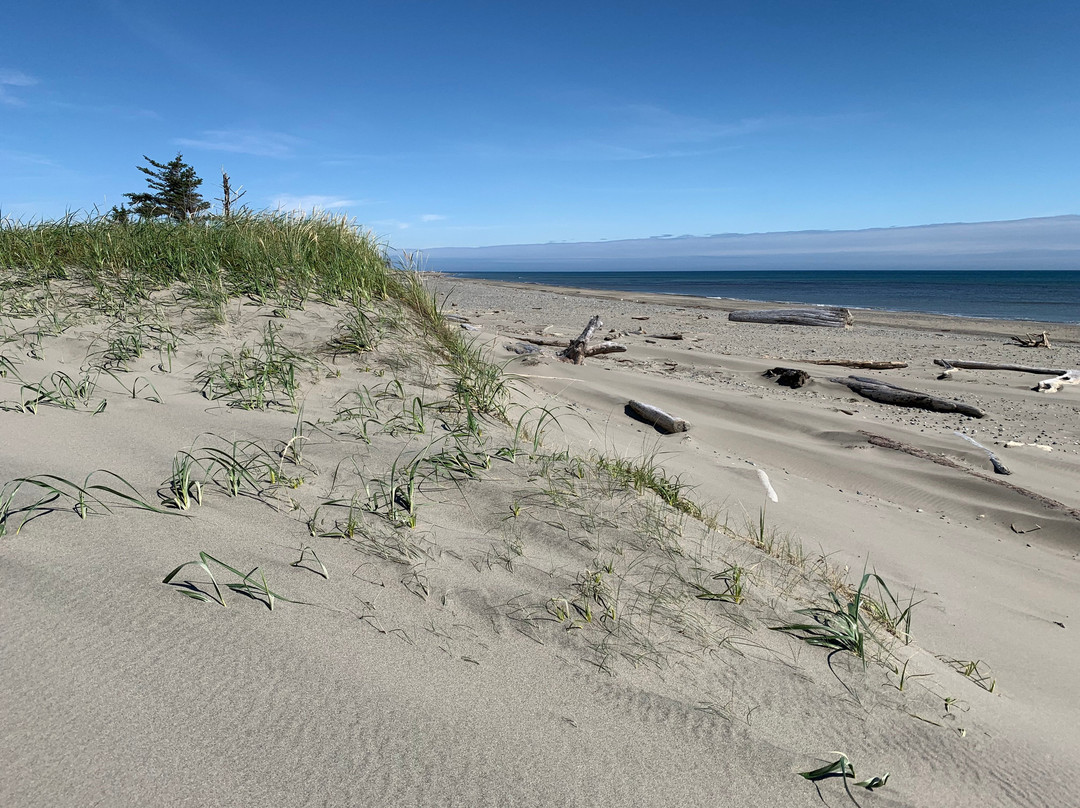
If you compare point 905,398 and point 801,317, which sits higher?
point 801,317

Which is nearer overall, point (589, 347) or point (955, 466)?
point (955, 466)

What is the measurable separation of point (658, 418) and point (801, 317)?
497 inches

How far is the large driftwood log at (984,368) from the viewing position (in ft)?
28.0

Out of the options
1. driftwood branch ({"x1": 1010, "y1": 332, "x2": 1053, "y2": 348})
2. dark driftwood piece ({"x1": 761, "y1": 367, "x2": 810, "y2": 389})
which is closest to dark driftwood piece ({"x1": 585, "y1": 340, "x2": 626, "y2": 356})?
dark driftwood piece ({"x1": 761, "y1": 367, "x2": 810, "y2": 389})

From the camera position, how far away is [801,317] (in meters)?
16.2

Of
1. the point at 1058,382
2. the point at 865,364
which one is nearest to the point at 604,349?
the point at 865,364

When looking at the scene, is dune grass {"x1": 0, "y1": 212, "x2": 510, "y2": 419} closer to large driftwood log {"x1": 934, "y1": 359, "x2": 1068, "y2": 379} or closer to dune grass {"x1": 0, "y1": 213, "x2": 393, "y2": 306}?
dune grass {"x1": 0, "y1": 213, "x2": 393, "y2": 306}

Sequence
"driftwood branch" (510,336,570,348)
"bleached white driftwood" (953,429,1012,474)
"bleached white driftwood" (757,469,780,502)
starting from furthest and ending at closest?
"driftwood branch" (510,336,570,348)
"bleached white driftwood" (953,429,1012,474)
"bleached white driftwood" (757,469,780,502)

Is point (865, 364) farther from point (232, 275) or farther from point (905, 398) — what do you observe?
point (232, 275)

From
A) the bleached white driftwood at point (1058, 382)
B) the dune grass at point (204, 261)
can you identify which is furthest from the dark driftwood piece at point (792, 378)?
the dune grass at point (204, 261)

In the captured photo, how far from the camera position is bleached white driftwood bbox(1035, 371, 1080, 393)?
297 inches

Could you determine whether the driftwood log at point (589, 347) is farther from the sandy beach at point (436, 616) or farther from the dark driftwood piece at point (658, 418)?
the sandy beach at point (436, 616)

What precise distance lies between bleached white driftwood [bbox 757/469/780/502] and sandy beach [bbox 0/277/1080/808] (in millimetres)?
56

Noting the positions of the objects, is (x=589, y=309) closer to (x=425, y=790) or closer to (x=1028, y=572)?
(x=1028, y=572)
